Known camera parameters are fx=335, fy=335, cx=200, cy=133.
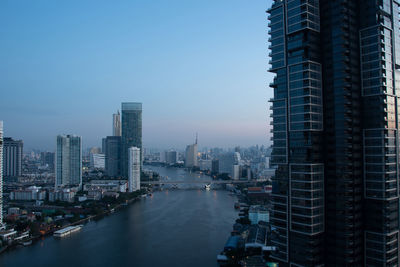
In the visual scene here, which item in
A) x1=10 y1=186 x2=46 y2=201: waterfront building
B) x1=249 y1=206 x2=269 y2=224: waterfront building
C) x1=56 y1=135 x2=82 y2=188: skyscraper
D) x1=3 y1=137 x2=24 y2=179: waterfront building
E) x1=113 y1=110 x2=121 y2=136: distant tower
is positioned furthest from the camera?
x1=113 y1=110 x2=121 y2=136: distant tower

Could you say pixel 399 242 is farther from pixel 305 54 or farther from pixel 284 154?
pixel 305 54

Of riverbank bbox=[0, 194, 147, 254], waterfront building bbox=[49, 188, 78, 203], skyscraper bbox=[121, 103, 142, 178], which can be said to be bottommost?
riverbank bbox=[0, 194, 147, 254]

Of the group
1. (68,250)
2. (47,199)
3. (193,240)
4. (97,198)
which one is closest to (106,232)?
(68,250)

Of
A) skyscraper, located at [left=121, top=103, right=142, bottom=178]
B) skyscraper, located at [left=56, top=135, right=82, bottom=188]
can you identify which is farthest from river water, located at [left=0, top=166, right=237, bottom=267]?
skyscraper, located at [left=121, top=103, right=142, bottom=178]

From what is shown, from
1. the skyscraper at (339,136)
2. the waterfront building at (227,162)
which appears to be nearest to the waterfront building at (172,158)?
the waterfront building at (227,162)

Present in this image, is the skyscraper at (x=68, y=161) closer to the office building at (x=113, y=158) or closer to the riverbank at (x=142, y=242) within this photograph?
the office building at (x=113, y=158)

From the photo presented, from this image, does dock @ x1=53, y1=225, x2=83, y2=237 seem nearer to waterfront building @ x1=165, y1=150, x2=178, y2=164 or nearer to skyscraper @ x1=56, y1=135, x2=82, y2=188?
skyscraper @ x1=56, y1=135, x2=82, y2=188

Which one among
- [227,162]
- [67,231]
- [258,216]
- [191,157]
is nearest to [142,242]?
[67,231]

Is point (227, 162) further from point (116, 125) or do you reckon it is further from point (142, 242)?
point (142, 242)

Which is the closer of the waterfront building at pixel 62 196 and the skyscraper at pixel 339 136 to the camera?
the skyscraper at pixel 339 136
